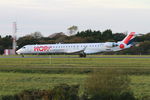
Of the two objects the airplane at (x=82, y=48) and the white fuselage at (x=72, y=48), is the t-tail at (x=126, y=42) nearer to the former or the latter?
the airplane at (x=82, y=48)

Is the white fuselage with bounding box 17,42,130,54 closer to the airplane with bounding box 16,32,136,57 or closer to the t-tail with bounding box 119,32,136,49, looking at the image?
the airplane with bounding box 16,32,136,57

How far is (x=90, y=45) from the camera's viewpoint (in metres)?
78.9

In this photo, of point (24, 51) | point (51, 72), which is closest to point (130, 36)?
→ point (24, 51)

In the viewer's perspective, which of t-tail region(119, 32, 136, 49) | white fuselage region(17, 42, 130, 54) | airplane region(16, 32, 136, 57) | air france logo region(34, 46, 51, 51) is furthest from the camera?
air france logo region(34, 46, 51, 51)

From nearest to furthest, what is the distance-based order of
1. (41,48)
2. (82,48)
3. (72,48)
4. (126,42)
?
(82,48) → (72,48) → (126,42) → (41,48)

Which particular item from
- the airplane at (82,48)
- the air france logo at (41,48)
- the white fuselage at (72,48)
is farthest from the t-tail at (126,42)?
the air france logo at (41,48)

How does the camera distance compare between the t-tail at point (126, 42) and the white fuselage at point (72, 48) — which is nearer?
the white fuselage at point (72, 48)

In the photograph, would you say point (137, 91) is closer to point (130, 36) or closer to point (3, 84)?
point (3, 84)

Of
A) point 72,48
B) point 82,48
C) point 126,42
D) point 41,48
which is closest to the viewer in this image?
point 82,48

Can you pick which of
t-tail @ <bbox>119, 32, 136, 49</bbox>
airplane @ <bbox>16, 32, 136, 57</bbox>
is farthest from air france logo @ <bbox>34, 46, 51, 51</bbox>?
t-tail @ <bbox>119, 32, 136, 49</bbox>

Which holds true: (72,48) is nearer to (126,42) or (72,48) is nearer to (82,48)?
(82,48)

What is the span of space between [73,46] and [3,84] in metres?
58.0

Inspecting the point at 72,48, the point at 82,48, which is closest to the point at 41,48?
the point at 72,48

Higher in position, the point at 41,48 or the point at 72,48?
the point at 41,48
